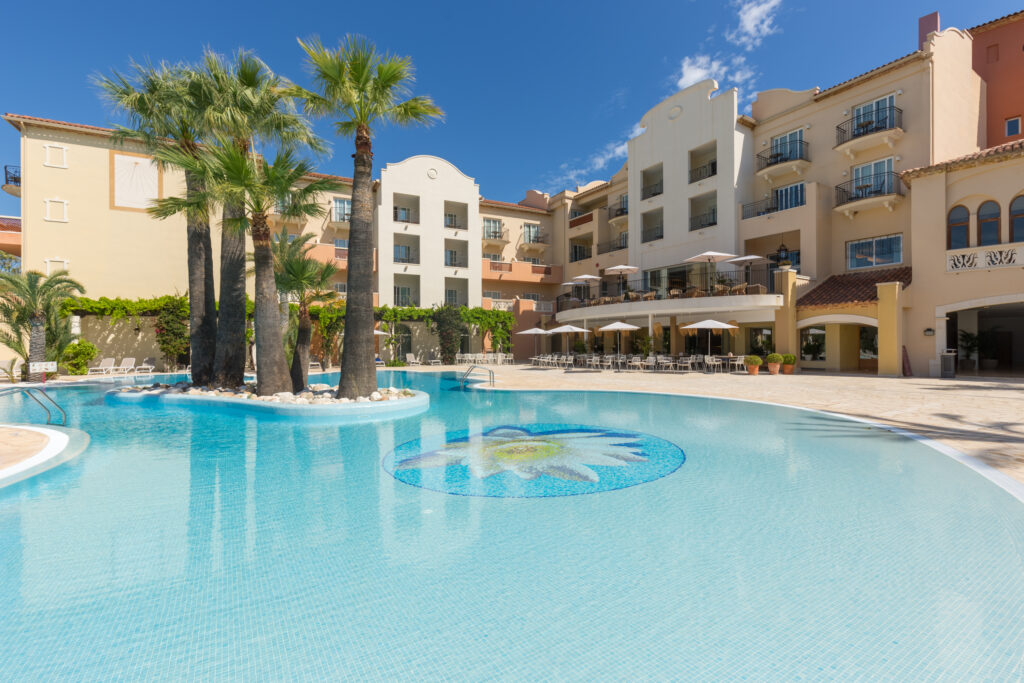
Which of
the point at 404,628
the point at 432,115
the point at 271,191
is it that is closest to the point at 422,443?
the point at 404,628

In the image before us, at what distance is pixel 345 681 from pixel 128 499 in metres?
4.52

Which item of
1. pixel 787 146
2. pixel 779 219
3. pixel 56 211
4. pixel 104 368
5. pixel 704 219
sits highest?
pixel 787 146

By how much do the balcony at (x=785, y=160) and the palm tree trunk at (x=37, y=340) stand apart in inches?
1283

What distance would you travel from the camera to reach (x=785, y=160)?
23.8 m

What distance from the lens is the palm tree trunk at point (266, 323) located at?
12.4 meters

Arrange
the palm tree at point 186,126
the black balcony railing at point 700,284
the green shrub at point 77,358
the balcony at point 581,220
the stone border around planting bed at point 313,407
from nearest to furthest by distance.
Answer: the stone border around planting bed at point 313,407 < the palm tree at point 186,126 < the green shrub at point 77,358 < the black balcony railing at point 700,284 < the balcony at point 581,220

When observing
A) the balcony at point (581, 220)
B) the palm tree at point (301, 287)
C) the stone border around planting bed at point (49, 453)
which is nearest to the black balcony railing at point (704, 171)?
the balcony at point (581, 220)

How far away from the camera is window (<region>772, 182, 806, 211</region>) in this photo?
23.4 metres

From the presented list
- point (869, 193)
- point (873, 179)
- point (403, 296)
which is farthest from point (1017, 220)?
point (403, 296)

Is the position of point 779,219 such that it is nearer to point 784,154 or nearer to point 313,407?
point 784,154

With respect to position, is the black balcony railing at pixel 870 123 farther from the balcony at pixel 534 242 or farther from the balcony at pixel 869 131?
the balcony at pixel 534 242

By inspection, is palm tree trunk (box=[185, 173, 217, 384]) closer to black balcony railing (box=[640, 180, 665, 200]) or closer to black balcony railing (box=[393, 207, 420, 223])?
black balcony railing (box=[393, 207, 420, 223])

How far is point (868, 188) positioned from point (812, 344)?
7.30 metres

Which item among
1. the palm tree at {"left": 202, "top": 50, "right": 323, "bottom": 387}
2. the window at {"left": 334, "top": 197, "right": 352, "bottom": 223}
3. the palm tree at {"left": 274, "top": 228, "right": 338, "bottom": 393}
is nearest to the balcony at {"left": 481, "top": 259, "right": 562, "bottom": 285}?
the window at {"left": 334, "top": 197, "right": 352, "bottom": 223}
